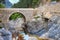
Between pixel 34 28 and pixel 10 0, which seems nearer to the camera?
pixel 34 28

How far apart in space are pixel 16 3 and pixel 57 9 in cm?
757

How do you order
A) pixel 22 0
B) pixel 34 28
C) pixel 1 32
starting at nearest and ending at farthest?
pixel 1 32 < pixel 34 28 < pixel 22 0

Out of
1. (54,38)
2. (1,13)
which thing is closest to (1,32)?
(54,38)

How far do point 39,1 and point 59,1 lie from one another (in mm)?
3547

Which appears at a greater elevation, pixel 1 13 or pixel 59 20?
pixel 59 20

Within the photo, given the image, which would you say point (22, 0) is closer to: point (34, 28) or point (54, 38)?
point (34, 28)

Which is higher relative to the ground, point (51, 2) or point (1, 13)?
point (51, 2)

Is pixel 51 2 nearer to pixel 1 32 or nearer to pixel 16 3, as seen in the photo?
pixel 16 3

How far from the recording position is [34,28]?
55.8 ft

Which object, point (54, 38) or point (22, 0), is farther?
point (22, 0)

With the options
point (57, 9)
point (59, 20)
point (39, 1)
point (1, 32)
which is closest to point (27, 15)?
point (39, 1)

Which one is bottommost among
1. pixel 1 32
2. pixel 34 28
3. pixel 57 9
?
pixel 34 28

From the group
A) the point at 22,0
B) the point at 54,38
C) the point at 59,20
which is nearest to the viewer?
the point at 54,38

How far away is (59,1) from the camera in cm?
1961
